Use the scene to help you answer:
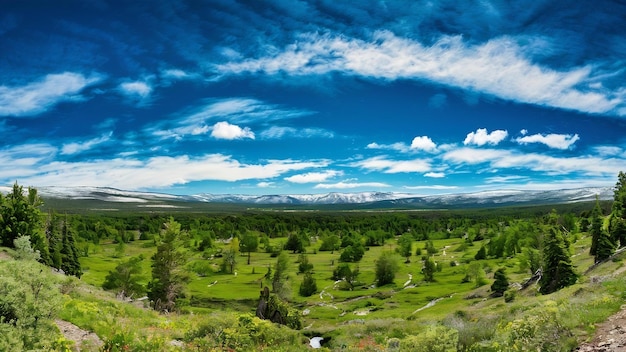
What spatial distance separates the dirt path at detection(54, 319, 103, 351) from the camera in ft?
52.6

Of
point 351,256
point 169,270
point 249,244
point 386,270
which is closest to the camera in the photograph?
point 169,270

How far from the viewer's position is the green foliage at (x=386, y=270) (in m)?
128

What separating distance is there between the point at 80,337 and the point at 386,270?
11934 centimetres

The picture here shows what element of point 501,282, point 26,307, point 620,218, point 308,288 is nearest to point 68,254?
point 308,288

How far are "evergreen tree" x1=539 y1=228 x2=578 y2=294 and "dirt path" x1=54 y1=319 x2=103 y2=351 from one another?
55.1 metres

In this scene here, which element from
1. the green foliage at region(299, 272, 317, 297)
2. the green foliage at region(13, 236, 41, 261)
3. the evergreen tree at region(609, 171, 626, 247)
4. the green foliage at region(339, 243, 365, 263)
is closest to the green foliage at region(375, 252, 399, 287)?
the green foliage at region(299, 272, 317, 297)

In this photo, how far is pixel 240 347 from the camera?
19.3 meters

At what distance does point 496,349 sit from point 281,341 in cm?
1249

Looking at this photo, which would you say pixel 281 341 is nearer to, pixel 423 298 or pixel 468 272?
pixel 423 298

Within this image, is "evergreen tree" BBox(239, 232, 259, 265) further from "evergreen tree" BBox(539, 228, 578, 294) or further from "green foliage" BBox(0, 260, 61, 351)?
"green foliage" BBox(0, 260, 61, 351)

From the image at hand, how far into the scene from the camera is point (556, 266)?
176ft

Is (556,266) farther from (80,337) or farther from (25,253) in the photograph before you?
(25,253)

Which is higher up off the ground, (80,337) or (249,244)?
(80,337)

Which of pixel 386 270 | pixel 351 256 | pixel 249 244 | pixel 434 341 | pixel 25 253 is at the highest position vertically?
pixel 25 253
